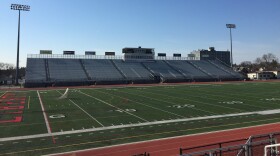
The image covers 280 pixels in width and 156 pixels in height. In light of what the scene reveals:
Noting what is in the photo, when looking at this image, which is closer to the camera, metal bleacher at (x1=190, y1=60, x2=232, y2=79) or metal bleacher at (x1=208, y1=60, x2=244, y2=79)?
metal bleacher at (x1=190, y1=60, x2=232, y2=79)

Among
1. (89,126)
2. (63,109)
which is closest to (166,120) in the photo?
(89,126)

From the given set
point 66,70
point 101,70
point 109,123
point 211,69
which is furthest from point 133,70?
point 109,123

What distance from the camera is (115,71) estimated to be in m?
72.9

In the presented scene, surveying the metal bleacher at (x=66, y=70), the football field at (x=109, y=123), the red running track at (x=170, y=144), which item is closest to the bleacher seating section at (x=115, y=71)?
the metal bleacher at (x=66, y=70)

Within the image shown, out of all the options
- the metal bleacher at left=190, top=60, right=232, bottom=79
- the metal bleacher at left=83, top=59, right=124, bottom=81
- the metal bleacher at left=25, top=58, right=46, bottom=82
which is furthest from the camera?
the metal bleacher at left=190, top=60, right=232, bottom=79

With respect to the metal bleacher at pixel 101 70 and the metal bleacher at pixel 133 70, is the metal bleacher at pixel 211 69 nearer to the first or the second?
the metal bleacher at pixel 133 70

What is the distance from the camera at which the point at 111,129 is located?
16.8m

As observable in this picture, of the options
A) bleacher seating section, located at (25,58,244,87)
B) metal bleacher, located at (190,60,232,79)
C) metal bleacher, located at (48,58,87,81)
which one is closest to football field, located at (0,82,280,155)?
bleacher seating section, located at (25,58,244,87)

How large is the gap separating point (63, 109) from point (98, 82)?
126 feet

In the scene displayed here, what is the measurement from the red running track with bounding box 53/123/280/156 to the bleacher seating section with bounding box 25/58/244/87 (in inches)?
1904

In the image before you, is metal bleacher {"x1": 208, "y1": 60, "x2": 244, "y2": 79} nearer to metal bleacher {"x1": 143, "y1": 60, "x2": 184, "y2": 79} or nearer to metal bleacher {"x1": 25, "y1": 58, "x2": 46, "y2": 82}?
metal bleacher {"x1": 143, "y1": 60, "x2": 184, "y2": 79}

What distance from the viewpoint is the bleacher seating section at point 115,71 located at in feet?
207

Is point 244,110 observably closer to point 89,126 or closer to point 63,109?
Answer: point 89,126

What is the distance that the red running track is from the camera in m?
12.0
